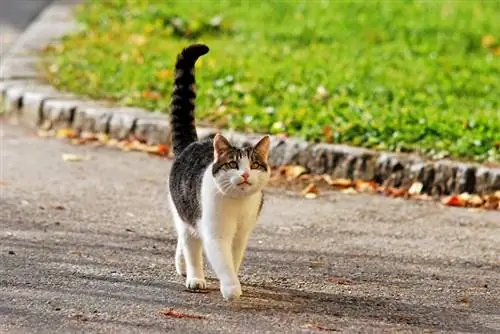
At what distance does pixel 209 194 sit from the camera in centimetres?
597

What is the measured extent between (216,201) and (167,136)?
3.90 metres

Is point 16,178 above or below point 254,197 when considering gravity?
below

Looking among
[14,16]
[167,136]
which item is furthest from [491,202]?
[14,16]

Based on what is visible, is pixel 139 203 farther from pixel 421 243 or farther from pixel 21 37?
pixel 21 37

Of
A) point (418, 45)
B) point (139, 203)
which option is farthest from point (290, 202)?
point (418, 45)

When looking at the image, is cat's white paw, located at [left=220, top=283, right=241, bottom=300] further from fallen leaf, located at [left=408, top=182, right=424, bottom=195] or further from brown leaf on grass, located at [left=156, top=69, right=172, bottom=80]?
brown leaf on grass, located at [left=156, top=69, right=172, bottom=80]

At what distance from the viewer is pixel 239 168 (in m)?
5.85

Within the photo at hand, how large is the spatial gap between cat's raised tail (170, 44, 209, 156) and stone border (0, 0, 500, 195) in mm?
2412

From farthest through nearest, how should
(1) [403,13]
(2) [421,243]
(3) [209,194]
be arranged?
(1) [403,13] → (2) [421,243] → (3) [209,194]

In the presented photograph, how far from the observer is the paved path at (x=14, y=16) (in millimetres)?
14039

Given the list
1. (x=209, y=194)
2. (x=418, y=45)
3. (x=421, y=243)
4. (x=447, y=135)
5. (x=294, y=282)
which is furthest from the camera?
(x=418, y=45)

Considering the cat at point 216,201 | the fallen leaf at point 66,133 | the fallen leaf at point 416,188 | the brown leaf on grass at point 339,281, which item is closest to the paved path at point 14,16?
the fallen leaf at point 66,133

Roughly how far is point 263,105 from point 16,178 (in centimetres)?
228

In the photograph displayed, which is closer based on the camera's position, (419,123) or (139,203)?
(139,203)
